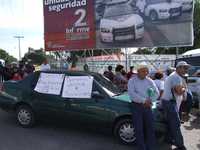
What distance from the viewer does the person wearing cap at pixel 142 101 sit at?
5836 millimetres

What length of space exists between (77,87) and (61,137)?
1.17 metres

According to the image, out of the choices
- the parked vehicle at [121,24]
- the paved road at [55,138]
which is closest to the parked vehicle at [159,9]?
the parked vehicle at [121,24]

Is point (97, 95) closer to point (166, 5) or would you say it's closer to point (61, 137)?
point (61, 137)

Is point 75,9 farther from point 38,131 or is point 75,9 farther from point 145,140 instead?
point 145,140

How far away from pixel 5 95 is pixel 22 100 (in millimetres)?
617

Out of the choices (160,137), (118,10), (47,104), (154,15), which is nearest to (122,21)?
(118,10)

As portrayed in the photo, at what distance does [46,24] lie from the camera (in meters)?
16.4

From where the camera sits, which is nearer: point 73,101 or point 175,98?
point 175,98

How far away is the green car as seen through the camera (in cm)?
674

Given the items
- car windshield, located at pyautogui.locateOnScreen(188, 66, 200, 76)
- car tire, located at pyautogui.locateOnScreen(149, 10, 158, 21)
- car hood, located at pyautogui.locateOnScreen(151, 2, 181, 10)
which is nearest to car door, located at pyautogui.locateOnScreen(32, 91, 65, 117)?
car windshield, located at pyautogui.locateOnScreen(188, 66, 200, 76)

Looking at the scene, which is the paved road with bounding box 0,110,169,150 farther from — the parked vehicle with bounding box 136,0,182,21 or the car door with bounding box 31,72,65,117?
the parked vehicle with bounding box 136,0,182,21

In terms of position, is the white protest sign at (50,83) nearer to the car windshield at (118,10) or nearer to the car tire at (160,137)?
the car tire at (160,137)

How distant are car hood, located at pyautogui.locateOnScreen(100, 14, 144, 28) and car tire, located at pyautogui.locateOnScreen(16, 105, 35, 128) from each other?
697 centimetres

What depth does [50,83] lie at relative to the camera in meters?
7.80
